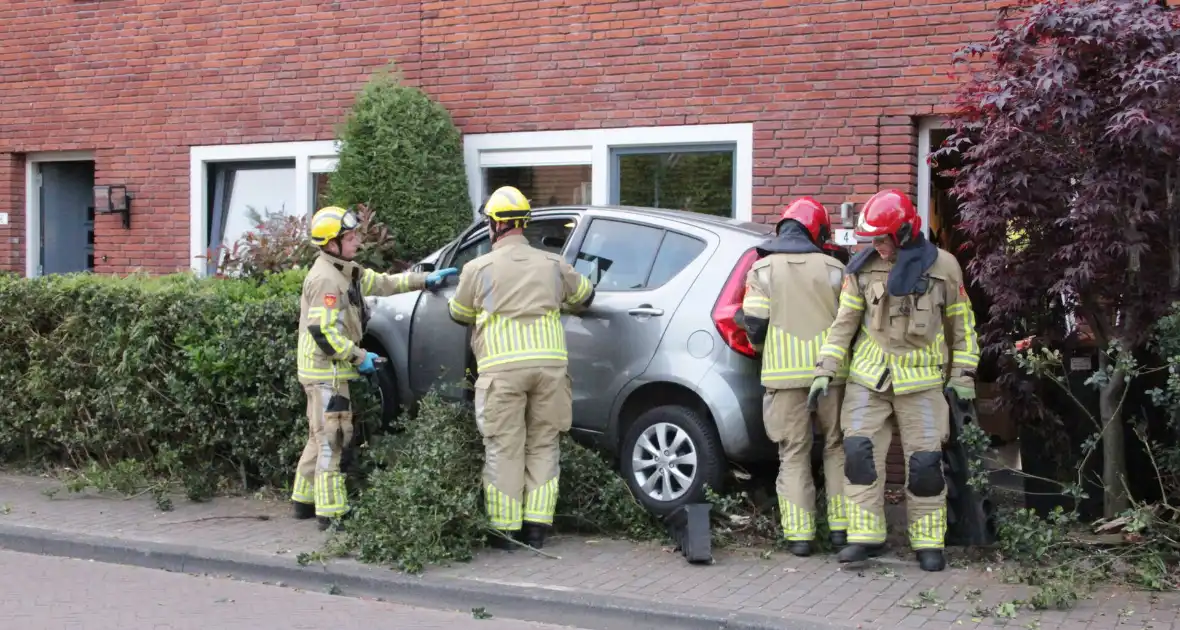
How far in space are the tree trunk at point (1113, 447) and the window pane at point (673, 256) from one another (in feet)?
7.41

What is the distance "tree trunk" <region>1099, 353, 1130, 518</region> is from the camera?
6.88 m

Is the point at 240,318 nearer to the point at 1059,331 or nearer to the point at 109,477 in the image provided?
the point at 109,477

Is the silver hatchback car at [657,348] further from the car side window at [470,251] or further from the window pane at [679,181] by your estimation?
the window pane at [679,181]

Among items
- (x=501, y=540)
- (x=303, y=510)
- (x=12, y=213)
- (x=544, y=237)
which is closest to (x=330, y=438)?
(x=303, y=510)

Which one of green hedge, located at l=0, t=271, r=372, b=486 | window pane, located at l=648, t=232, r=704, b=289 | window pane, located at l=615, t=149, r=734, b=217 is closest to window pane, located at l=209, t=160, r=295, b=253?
green hedge, located at l=0, t=271, r=372, b=486

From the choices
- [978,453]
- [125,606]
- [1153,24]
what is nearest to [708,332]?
[978,453]

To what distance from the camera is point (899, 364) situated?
6484 mm

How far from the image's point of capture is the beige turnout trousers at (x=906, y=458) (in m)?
6.48

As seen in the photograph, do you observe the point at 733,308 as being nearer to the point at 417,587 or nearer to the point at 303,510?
the point at 417,587

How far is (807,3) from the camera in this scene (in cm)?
962

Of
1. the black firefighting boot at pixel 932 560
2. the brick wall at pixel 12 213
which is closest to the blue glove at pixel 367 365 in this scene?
the black firefighting boot at pixel 932 560

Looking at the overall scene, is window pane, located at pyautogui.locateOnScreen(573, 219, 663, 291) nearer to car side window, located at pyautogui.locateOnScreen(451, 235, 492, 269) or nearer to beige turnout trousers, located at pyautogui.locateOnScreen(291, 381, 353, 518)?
car side window, located at pyautogui.locateOnScreen(451, 235, 492, 269)

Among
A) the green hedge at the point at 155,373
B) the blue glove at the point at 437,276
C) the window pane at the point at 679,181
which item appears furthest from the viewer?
the window pane at the point at 679,181

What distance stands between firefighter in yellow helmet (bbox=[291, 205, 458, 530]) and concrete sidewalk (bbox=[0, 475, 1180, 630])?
36 cm
